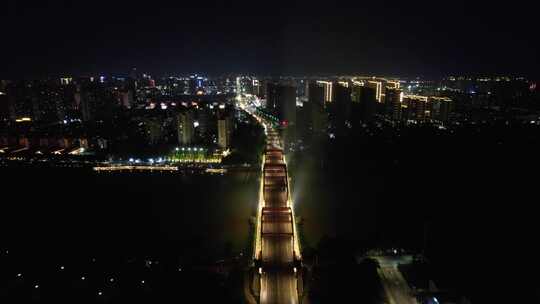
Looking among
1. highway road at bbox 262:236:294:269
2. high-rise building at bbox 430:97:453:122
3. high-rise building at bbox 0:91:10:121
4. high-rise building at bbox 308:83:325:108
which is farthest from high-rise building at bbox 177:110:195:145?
high-rise building at bbox 430:97:453:122

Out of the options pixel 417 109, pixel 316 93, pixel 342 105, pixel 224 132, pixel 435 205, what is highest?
pixel 316 93

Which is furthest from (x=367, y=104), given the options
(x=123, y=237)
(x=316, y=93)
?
(x=123, y=237)

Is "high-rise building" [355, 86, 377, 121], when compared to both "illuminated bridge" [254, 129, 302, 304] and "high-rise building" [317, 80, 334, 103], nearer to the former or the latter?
"high-rise building" [317, 80, 334, 103]

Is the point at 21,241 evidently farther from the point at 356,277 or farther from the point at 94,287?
the point at 356,277

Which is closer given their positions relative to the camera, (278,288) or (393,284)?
(278,288)

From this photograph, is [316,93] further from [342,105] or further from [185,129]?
[185,129]

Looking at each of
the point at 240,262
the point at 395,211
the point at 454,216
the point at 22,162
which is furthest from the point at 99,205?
the point at 454,216
